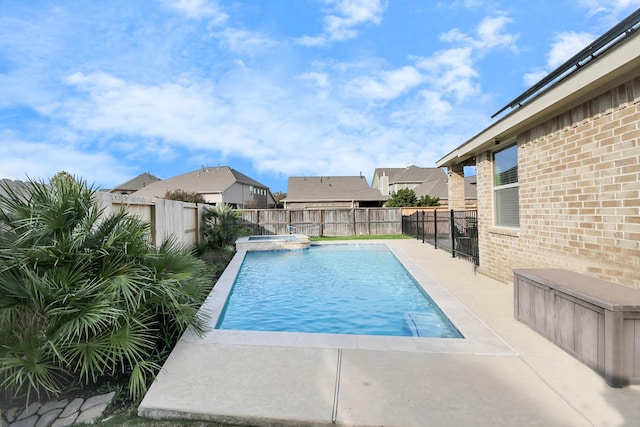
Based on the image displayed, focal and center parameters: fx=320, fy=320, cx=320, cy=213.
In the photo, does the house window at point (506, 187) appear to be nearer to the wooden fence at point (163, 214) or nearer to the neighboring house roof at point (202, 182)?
the wooden fence at point (163, 214)

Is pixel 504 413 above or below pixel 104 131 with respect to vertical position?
below

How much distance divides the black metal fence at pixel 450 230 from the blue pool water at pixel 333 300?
1.99 metres

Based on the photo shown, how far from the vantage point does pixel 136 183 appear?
38875mm

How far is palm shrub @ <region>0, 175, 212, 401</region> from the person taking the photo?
2.73 metres

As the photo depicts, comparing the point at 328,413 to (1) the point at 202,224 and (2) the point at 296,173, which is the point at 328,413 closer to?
(1) the point at 202,224

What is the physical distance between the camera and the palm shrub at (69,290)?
273 centimetres

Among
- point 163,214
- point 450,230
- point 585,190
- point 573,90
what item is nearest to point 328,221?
point 450,230

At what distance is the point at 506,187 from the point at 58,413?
774 centimetres

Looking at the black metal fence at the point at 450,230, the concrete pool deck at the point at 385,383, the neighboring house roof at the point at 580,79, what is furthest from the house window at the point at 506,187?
the concrete pool deck at the point at 385,383

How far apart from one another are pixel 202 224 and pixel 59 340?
34.0ft

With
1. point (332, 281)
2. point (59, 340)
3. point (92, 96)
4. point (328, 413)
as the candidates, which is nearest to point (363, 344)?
point (328, 413)

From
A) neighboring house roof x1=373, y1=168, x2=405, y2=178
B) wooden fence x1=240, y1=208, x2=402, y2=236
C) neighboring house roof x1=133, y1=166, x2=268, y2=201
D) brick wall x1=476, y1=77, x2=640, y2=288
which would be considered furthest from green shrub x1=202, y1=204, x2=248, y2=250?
neighboring house roof x1=373, y1=168, x2=405, y2=178

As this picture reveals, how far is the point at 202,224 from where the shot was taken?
506 inches

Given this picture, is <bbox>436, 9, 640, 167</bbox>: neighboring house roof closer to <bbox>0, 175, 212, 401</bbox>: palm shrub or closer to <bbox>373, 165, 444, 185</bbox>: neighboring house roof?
<bbox>0, 175, 212, 401</bbox>: palm shrub
